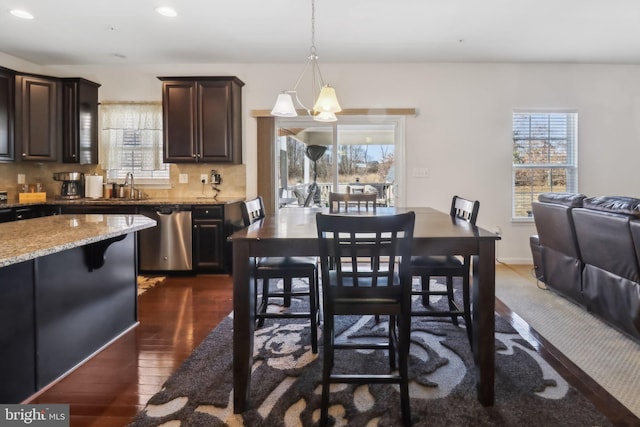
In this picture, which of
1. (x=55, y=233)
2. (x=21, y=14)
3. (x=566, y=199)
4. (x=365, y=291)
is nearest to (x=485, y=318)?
(x=365, y=291)

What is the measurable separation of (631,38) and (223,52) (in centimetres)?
447

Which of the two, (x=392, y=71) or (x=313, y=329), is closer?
(x=313, y=329)

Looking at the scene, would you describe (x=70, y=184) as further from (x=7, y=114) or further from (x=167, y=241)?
(x=167, y=241)

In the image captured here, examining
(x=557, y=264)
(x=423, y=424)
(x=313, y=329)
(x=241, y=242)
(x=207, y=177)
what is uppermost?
(x=207, y=177)

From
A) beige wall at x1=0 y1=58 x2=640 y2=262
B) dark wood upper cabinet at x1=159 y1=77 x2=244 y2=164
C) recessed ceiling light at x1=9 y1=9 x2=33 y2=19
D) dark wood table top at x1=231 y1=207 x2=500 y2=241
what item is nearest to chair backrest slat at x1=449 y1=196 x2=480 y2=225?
dark wood table top at x1=231 y1=207 x2=500 y2=241

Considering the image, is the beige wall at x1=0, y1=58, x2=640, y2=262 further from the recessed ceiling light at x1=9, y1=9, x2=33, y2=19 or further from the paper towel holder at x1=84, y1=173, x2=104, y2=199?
the recessed ceiling light at x1=9, y1=9, x2=33, y2=19

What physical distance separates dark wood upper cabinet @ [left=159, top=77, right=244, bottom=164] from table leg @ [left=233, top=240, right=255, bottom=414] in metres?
3.01

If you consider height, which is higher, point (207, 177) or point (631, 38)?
point (631, 38)

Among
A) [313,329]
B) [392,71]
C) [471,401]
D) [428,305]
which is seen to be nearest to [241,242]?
[313,329]

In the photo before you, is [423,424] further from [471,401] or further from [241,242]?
[241,242]

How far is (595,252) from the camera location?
2.73m

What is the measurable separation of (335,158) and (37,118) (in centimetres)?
357

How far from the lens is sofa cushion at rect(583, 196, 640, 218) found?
7.75ft

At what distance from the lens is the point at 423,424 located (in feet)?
5.42
